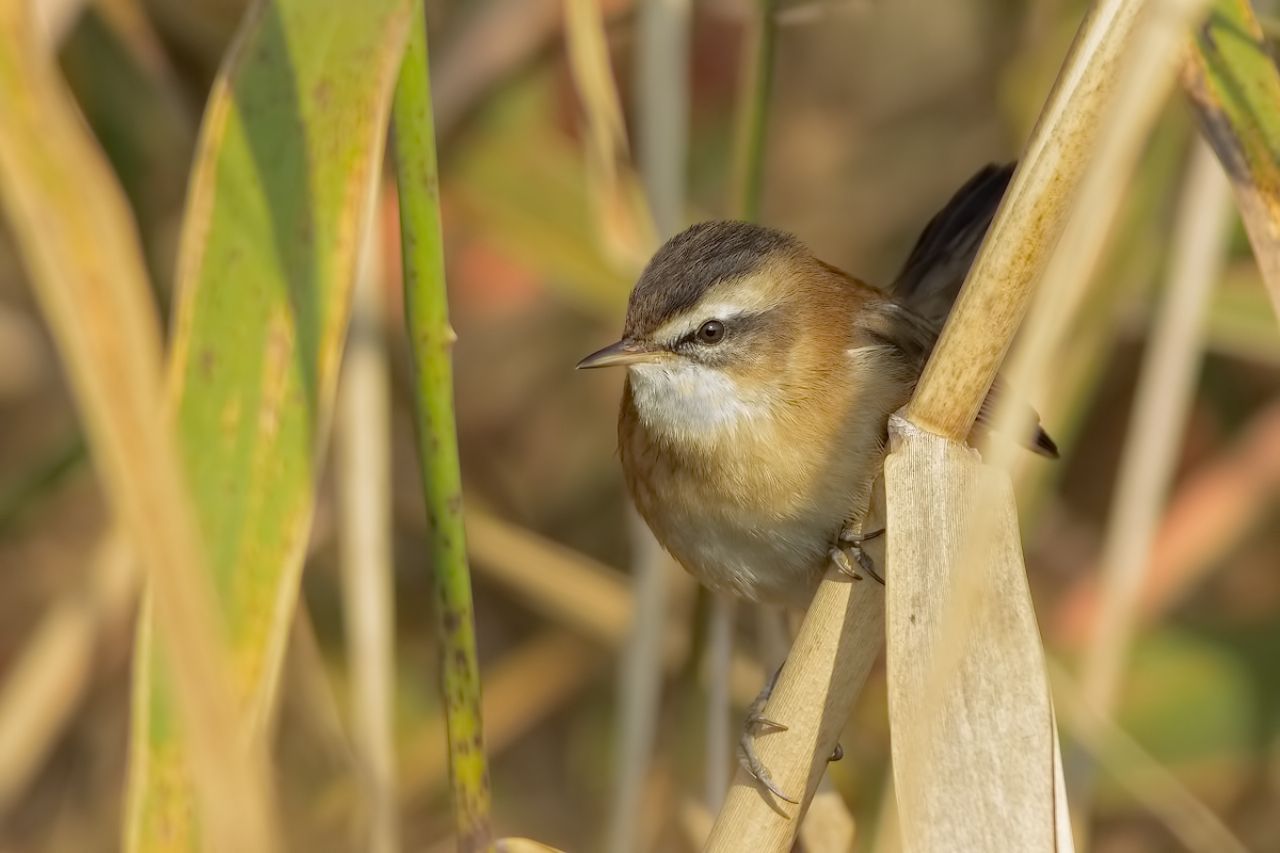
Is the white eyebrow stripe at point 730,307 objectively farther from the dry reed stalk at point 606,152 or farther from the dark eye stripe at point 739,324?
the dry reed stalk at point 606,152

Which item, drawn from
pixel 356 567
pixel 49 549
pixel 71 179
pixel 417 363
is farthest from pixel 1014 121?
pixel 49 549

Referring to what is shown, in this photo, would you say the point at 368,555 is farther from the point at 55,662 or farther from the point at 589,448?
the point at 589,448

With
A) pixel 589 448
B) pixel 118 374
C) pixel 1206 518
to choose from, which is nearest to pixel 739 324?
pixel 118 374

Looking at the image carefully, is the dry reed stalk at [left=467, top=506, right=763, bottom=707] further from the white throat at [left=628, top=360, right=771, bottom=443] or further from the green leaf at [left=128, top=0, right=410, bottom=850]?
the green leaf at [left=128, top=0, right=410, bottom=850]

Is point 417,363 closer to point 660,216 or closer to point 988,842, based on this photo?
point 988,842

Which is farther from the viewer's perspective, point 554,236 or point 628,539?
point 628,539

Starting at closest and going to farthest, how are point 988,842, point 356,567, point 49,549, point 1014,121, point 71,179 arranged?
1. point 71,179
2. point 988,842
3. point 356,567
4. point 1014,121
5. point 49,549

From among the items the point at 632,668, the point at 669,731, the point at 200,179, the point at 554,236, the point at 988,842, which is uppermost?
the point at 200,179

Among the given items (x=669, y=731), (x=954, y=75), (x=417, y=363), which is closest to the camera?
(x=417, y=363)
